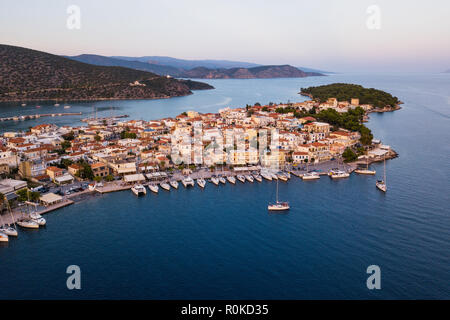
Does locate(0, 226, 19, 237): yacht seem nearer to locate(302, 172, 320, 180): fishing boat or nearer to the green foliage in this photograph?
locate(302, 172, 320, 180): fishing boat

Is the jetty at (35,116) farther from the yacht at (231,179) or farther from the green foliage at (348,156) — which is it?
the green foliage at (348,156)

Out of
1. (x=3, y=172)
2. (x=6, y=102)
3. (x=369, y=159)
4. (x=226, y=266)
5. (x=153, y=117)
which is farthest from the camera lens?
(x=6, y=102)

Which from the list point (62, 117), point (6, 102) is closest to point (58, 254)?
point (62, 117)

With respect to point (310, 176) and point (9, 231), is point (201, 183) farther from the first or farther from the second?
point (9, 231)

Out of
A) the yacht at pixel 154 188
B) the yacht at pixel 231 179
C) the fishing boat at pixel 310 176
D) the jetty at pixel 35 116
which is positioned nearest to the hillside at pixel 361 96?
the fishing boat at pixel 310 176

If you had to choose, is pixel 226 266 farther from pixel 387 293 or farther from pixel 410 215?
pixel 410 215
